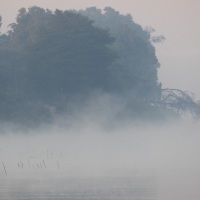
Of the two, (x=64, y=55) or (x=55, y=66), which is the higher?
(x=64, y=55)

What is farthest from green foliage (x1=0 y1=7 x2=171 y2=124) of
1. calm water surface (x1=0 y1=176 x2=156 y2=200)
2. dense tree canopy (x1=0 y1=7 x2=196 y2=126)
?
calm water surface (x1=0 y1=176 x2=156 y2=200)

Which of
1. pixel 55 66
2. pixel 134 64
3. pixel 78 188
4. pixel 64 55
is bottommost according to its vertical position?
pixel 78 188

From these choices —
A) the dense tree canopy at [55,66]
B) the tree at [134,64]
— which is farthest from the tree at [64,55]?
the tree at [134,64]

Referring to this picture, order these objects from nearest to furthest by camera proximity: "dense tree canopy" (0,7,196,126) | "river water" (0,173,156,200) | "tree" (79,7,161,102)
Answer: "river water" (0,173,156,200)
"dense tree canopy" (0,7,196,126)
"tree" (79,7,161,102)

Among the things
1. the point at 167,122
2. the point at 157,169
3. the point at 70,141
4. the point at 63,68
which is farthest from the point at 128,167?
the point at 167,122

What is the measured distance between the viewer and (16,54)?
8869 centimetres

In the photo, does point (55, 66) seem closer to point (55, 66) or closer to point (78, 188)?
point (55, 66)

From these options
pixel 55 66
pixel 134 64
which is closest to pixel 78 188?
pixel 55 66

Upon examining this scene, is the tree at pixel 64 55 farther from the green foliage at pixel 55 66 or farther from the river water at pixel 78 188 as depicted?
the river water at pixel 78 188

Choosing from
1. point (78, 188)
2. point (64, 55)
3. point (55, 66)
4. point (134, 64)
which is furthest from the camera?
point (134, 64)

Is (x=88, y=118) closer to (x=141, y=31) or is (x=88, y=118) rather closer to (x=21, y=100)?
(x=21, y=100)

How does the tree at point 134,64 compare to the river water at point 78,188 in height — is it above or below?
above

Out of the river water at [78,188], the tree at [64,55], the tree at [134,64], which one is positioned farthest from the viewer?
the tree at [134,64]

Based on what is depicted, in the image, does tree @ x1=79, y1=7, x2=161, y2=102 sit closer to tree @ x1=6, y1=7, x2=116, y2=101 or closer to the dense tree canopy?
the dense tree canopy
